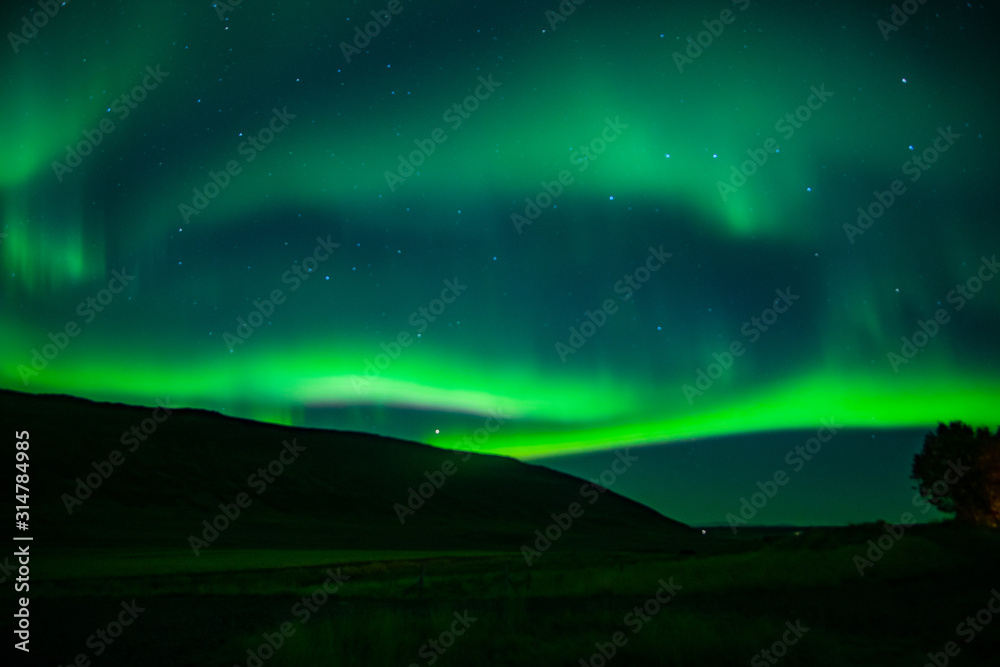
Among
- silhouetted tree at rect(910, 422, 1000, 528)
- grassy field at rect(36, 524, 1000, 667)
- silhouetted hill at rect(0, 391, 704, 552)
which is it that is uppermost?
silhouetted hill at rect(0, 391, 704, 552)

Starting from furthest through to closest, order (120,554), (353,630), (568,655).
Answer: (120,554), (353,630), (568,655)

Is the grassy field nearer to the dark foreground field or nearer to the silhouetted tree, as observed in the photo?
the dark foreground field

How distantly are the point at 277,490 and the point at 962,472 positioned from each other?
71748 mm

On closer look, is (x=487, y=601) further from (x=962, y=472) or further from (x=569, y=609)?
(x=962, y=472)

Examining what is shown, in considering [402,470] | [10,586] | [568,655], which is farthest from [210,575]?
[402,470]

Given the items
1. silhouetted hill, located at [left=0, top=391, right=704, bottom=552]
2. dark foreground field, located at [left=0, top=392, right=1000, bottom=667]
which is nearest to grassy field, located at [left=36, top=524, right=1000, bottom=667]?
dark foreground field, located at [left=0, top=392, right=1000, bottom=667]

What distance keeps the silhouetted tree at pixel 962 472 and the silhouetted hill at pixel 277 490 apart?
2346cm

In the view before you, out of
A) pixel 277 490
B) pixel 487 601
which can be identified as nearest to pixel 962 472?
pixel 487 601

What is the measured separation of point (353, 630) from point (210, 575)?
60.0 ft

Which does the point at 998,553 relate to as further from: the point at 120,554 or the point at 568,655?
the point at 120,554

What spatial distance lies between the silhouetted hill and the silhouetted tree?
23.5 metres

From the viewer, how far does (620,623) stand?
46.5ft

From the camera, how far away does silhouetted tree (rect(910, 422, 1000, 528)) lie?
182ft

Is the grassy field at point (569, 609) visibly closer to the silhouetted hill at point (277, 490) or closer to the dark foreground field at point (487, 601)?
the dark foreground field at point (487, 601)
